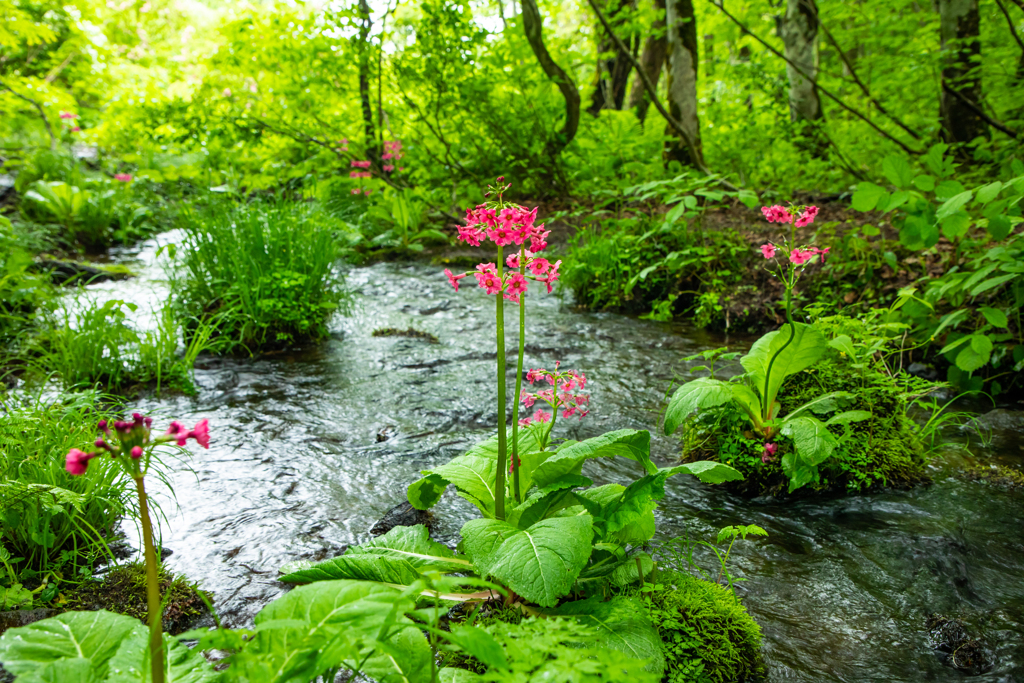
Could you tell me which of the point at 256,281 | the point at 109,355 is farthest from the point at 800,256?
the point at 109,355

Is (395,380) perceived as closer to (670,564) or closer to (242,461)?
(242,461)

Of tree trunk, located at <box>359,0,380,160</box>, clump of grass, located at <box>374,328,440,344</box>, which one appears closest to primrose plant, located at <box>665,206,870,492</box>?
clump of grass, located at <box>374,328,440,344</box>

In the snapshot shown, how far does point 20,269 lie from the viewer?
14.4 ft

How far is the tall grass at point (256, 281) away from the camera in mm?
4652

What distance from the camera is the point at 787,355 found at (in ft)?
9.43

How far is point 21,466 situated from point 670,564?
7.70ft

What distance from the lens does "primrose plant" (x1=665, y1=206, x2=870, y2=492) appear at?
2.54 m

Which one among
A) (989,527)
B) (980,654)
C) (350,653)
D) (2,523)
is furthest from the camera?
(989,527)

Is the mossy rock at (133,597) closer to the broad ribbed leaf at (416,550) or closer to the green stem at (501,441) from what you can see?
the broad ribbed leaf at (416,550)

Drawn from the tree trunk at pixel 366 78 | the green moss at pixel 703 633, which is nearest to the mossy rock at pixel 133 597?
the green moss at pixel 703 633

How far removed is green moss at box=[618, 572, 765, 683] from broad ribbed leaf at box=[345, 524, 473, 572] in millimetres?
575

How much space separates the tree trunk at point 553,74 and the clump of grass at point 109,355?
5.96m

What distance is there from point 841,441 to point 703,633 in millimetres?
1479

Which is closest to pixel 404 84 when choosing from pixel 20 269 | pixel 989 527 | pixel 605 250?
pixel 605 250
